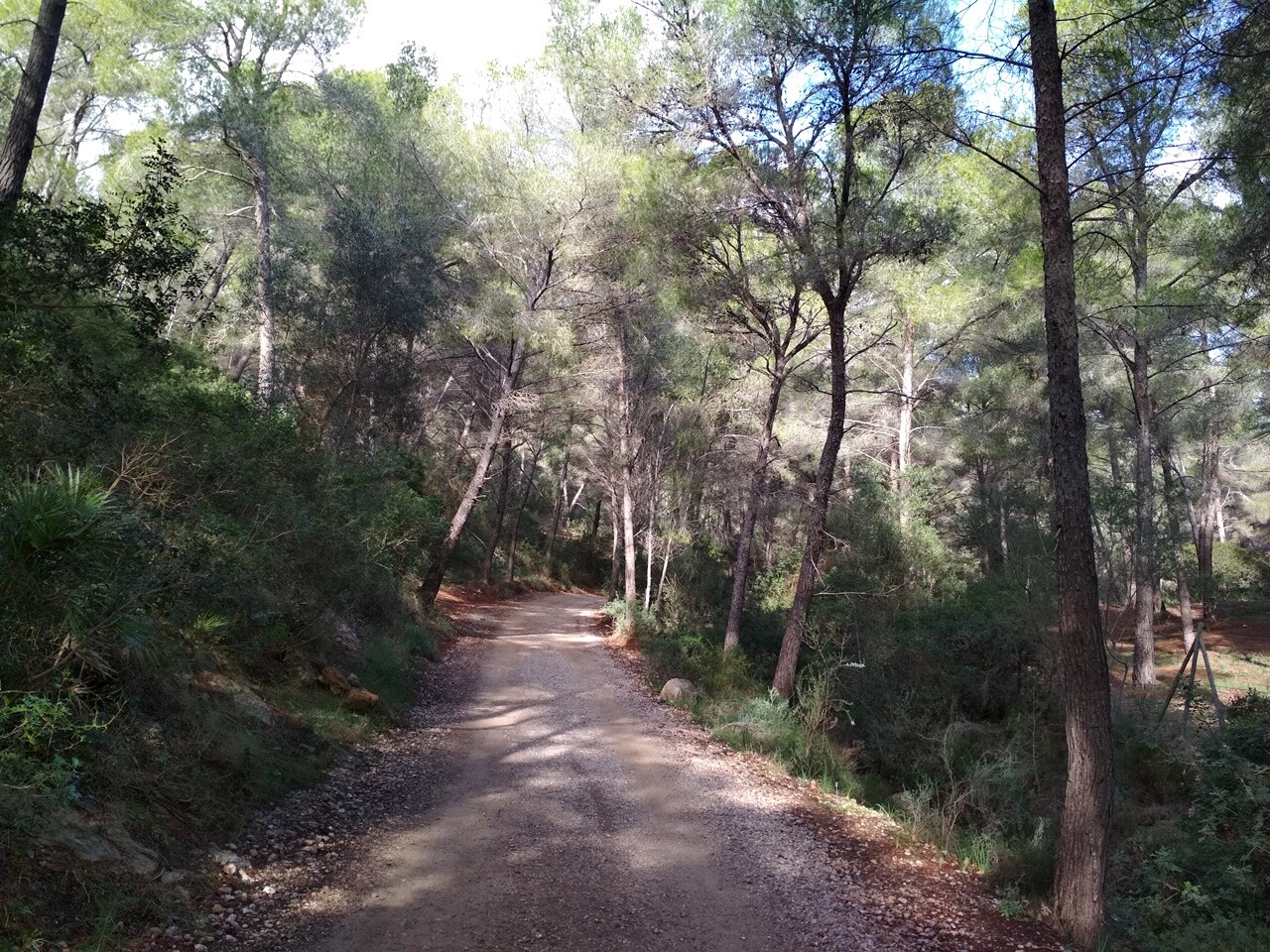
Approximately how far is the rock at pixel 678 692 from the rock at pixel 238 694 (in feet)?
20.6

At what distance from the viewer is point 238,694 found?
20.0ft

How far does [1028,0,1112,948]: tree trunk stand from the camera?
4.98m

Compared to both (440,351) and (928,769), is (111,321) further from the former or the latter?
(440,351)

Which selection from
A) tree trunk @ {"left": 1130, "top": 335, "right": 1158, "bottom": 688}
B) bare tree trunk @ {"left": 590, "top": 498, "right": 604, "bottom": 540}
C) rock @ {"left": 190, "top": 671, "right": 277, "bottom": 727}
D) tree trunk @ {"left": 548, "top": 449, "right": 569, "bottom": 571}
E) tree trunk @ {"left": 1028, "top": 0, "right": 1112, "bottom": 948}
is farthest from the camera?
bare tree trunk @ {"left": 590, "top": 498, "right": 604, "bottom": 540}

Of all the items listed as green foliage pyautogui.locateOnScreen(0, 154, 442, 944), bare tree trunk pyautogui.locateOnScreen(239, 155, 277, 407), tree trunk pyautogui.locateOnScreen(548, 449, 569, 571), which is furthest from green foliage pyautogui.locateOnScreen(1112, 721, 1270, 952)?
tree trunk pyautogui.locateOnScreen(548, 449, 569, 571)

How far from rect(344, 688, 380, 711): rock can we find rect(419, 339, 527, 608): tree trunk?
7.52m

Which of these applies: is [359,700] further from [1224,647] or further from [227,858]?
[1224,647]

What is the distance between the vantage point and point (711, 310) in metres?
11.8

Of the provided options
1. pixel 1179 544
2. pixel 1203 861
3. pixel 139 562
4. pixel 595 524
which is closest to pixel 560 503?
pixel 595 524

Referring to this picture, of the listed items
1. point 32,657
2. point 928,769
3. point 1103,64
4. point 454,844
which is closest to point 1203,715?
point 928,769

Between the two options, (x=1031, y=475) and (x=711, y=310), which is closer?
(x=711, y=310)

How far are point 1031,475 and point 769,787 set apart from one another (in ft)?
71.1

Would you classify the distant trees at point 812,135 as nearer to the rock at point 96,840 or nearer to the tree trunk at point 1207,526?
the rock at point 96,840

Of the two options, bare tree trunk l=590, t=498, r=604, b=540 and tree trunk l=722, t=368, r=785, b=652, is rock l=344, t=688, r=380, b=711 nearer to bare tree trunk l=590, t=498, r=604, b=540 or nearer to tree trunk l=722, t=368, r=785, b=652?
tree trunk l=722, t=368, r=785, b=652
